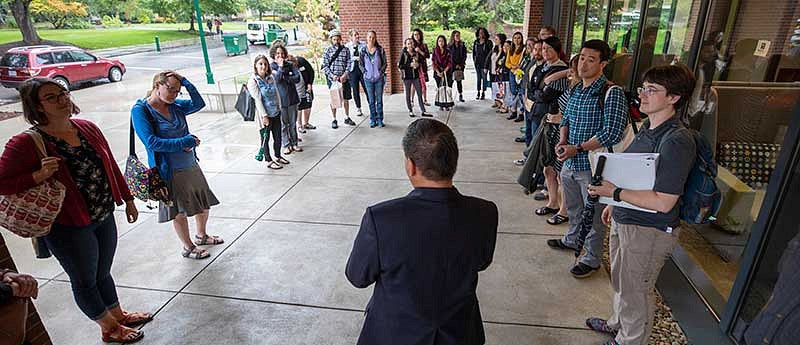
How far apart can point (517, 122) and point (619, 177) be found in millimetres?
6221

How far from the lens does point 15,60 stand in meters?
11.8

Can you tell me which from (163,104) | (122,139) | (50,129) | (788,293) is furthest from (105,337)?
(122,139)

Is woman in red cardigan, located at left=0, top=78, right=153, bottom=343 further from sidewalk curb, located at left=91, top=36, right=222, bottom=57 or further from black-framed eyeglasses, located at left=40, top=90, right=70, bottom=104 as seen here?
sidewalk curb, located at left=91, top=36, right=222, bottom=57

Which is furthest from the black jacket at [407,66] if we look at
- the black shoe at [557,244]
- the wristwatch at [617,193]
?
the wristwatch at [617,193]

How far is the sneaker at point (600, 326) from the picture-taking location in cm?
287

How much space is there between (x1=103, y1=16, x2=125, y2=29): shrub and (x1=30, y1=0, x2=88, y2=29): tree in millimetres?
3351

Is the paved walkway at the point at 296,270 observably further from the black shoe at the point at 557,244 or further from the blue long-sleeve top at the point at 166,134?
the blue long-sleeve top at the point at 166,134

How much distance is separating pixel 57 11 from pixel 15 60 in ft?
12.3

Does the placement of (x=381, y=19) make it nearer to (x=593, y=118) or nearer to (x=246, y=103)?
(x=246, y=103)

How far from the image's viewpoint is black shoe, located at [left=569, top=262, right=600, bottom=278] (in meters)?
3.51

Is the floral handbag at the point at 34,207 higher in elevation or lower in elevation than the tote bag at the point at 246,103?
higher

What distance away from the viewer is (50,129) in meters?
2.46

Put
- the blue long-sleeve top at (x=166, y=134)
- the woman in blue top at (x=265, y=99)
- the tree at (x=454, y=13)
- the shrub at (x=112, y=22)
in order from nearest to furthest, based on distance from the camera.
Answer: the blue long-sleeve top at (x=166, y=134), the woman in blue top at (x=265, y=99), the shrub at (x=112, y=22), the tree at (x=454, y=13)

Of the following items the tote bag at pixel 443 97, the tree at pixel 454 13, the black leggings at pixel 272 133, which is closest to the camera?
the black leggings at pixel 272 133
